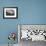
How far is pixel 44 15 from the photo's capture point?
482 centimetres

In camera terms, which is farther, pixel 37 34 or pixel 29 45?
pixel 37 34

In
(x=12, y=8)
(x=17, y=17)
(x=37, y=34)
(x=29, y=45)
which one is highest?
(x=12, y=8)

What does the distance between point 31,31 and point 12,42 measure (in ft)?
2.58

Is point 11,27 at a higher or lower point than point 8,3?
lower

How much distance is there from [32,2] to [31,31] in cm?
107

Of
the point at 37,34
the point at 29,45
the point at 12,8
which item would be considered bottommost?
the point at 29,45

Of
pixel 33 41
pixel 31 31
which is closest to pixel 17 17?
pixel 31 31

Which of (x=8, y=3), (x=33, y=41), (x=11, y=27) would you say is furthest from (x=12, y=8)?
(x=33, y=41)

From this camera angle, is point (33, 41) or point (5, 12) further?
point (5, 12)

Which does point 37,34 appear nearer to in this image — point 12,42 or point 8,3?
point 12,42

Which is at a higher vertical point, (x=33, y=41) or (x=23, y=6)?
(x=23, y=6)

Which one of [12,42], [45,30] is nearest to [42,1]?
[45,30]

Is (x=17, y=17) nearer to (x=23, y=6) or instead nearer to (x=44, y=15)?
(x=23, y=6)

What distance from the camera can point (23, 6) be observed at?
4809 millimetres
